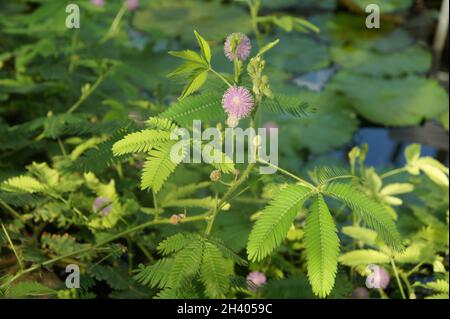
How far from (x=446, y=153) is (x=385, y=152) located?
0.96 ft

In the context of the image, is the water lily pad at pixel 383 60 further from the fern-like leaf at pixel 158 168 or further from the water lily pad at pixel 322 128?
the fern-like leaf at pixel 158 168

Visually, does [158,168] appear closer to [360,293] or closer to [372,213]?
[372,213]

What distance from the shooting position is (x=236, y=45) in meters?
1.05

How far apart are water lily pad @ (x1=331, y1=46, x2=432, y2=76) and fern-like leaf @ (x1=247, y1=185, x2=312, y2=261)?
2472 mm

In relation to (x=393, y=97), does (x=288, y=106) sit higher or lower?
higher

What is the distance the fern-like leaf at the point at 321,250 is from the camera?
947mm

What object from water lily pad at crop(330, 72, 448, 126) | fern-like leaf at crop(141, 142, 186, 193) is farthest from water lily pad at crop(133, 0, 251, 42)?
fern-like leaf at crop(141, 142, 186, 193)

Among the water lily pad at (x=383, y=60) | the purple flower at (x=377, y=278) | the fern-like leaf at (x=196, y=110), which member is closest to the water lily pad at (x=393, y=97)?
the water lily pad at (x=383, y=60)

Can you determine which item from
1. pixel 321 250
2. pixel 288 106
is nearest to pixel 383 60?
pixel 288 106

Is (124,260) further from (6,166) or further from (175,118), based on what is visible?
(175,118)

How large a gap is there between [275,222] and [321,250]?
89 millimetres

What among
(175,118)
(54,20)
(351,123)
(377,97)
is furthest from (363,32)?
(175,118)

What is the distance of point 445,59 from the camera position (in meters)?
3.55

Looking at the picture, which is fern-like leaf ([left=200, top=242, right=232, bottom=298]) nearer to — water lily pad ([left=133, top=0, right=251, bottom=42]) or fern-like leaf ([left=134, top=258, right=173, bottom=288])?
fern-like leaf ([left=134, top=258, right=173, bottom=288])
